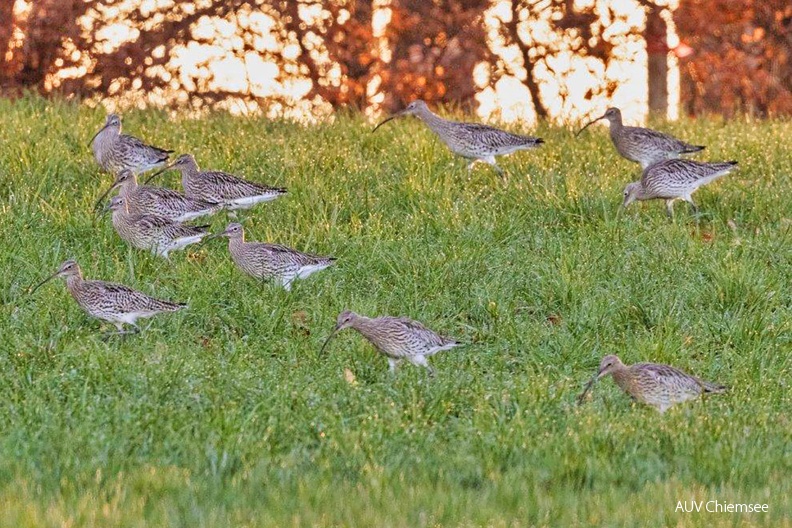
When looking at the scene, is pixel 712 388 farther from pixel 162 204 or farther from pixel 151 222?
pixel 162 204

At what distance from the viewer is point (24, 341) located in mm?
9375

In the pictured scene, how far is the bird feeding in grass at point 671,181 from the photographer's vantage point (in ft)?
41.9

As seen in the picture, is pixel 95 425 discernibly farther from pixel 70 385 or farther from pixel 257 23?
pixel 257 23

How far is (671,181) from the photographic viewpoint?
12836 mm

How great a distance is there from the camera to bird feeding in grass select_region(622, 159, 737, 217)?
12.8m

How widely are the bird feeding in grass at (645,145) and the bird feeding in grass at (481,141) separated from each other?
838mm

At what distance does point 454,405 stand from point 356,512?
1923 mm

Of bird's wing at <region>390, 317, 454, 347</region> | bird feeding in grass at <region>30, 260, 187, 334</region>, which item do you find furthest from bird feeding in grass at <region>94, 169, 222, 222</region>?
bird's wing at <region>390, 317, 454, 347</region>

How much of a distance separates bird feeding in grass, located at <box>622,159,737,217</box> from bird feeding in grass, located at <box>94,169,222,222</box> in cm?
360

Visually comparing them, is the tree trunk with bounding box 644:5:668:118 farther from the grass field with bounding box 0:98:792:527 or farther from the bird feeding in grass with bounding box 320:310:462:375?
the bird feeding in grass with bounding box 320:310:462:375

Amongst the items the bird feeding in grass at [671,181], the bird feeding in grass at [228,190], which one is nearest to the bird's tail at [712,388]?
the bird feeding in grass at [671,181]

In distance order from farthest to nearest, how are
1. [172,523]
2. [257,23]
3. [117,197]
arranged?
[257,23], [117,197], [172,523]

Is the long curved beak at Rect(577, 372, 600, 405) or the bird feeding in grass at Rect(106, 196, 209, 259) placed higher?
the bird feeding in grass at Rect(106, 196, 209, 259)

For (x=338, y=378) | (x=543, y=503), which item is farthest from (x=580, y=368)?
(x=543, y=503)
